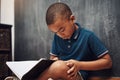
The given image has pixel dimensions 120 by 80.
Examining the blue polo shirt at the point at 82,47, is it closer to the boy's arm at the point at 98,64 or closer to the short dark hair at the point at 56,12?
the boy's arm at the point at 98,64

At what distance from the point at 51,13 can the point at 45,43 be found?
57 cm

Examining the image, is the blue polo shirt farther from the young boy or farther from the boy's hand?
Answer: the boy's hand

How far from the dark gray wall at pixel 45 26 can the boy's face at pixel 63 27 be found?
7.2 inches

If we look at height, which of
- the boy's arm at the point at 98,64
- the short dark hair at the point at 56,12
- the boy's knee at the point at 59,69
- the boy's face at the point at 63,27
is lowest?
the boy's arm at the point at 98,64

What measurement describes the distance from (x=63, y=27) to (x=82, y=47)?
0.17 metres

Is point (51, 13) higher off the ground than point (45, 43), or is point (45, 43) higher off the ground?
point (51, 13)

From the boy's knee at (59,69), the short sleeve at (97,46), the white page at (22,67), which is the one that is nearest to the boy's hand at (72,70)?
the boy's knee at (59,69)

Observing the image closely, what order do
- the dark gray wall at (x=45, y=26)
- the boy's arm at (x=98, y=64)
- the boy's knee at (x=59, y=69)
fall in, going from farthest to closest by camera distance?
the dark gray wall at (x=45, y=26), the boy's arm at (x=98, y=64), the boy's knee at (x=59, y=69)

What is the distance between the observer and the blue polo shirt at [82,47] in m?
1.35

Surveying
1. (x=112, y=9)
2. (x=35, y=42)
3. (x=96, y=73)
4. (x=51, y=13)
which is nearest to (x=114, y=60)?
(x=96, y=73)

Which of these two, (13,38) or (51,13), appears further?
(13,38)

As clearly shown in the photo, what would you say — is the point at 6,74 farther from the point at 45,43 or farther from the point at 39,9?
the point at 39,9

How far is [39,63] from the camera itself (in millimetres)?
1028

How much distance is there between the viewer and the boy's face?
131 cm
